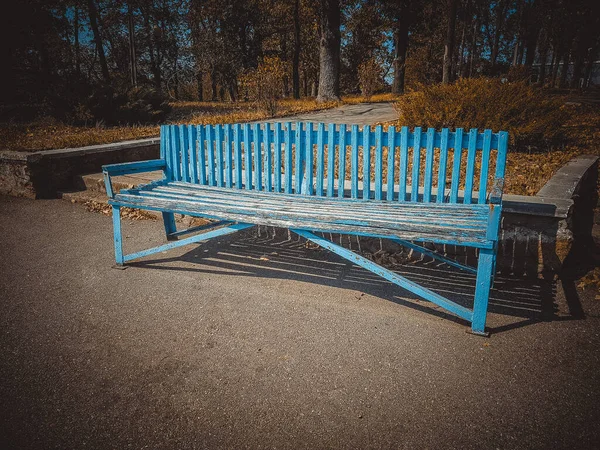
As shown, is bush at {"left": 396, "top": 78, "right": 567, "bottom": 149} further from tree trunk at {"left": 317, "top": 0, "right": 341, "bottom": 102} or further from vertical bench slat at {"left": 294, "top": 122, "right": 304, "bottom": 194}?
tree trunk at {"left": 317, "top": 0, "right": 341, "bottom": 102}

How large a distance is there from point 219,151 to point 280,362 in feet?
7.65

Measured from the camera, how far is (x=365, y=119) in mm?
9406

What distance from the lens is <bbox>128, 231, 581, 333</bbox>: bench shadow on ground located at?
2842 millimetres

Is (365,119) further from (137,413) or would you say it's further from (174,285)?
(137,413)

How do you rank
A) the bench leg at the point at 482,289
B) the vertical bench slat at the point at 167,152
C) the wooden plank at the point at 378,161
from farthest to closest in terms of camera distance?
1. the vertical bench slat at the point at 167,152
2. the wooden plank at the point at 378,161
3. the bench leg at the point at 482,289

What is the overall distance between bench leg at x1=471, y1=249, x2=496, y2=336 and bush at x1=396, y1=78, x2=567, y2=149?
4.00 metres

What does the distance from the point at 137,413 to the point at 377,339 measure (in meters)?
1.47

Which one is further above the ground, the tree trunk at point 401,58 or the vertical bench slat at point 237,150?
the tree trunk at point 401,58

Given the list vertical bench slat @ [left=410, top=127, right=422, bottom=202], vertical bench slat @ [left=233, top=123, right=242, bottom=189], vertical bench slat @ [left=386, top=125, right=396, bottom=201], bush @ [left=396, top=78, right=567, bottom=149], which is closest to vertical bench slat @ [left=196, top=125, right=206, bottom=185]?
vertical bench slat @ [left=233, top=123, right=242, bottom=189]

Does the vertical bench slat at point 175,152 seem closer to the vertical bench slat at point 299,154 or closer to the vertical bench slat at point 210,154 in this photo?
the vertical bench slat at point 210,154

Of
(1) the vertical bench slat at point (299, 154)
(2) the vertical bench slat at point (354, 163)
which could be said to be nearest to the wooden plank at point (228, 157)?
(1) the vertical bench slat at point (299, 154)

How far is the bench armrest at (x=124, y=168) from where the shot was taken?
3477mm

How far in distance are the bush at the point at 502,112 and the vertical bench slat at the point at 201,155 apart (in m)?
3.87

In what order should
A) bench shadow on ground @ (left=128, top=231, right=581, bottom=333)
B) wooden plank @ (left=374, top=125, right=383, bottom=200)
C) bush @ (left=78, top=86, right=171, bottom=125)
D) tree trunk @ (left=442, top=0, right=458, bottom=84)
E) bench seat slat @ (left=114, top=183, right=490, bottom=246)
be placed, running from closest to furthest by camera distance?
1. bench seat slat @ (left=114, top=183, right=490, bottom=246)
2. bench shadow on ground @ (left=128, top=231, right=581, bottom=333)
3. wooden plank @ (left=374, top=125, right=383, bottom=200)
4. bush @ (left=78, top=86, right=171, bottom=125)
5. tree trunk @ (left=442, top=0, right=458, bottom=84)
